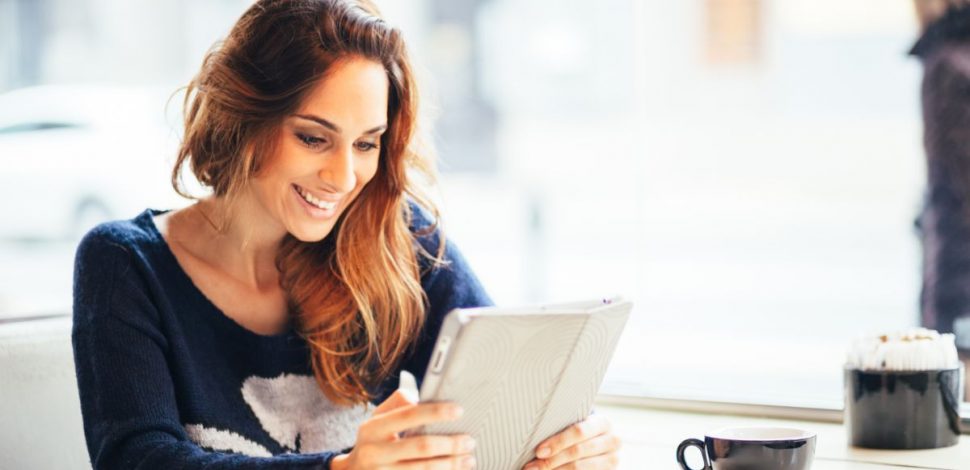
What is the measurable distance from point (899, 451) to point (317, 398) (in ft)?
2.22

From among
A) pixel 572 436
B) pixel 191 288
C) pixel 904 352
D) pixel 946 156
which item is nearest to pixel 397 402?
pixel 572 436

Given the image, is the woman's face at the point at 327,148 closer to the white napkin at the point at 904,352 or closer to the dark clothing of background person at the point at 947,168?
the white napkin at the point at 904,352

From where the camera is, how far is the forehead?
1.27 metres

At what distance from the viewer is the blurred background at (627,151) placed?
482 centimetres

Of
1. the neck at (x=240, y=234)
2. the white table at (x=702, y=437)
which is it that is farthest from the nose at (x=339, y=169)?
the white table at (x=702, y=437)

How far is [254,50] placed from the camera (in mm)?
1301

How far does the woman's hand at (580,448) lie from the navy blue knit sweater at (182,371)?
0.67ft

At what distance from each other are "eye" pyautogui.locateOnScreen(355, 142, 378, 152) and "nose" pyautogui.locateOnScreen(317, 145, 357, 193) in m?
0.03

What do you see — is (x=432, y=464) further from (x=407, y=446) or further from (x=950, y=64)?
(x=950, y=64)

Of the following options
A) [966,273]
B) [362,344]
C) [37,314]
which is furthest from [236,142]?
[966,273]

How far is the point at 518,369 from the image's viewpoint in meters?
0.98

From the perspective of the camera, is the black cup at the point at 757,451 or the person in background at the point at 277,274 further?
the person in background at the point at 277,274

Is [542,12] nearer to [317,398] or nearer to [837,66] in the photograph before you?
[837,66]

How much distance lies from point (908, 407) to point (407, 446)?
603 mm
